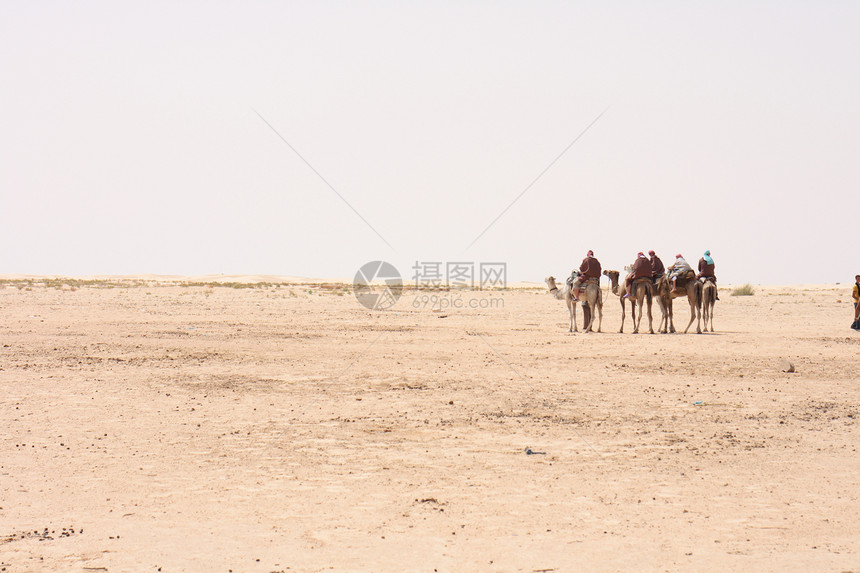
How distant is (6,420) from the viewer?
39.1ft

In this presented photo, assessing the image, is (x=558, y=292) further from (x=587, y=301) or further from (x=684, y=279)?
(x=684, y=279)

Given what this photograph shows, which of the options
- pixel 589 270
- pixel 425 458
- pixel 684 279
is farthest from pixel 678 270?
pixel 425 458

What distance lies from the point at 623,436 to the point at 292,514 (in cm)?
517

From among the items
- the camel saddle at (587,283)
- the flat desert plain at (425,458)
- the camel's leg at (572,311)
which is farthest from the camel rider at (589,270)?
the flat desert plain at (425,458)

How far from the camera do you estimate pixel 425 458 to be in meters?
10.0

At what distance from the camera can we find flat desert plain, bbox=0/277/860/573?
23.0 ft

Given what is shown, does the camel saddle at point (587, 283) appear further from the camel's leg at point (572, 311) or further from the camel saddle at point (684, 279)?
the camel saddle at point (684, 279)

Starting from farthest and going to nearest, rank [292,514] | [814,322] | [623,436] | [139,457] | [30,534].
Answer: [814,322] < [623,436] < [139,457] < [292,514] < [30,534]

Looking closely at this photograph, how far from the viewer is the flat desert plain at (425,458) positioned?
7023 millimetres

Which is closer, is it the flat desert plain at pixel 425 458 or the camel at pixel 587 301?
the flat desert plain at pixel 425 458

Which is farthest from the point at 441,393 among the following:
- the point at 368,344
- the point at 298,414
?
the point at 368,344

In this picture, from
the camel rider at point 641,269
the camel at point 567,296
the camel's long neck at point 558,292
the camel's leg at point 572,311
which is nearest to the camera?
the camel rider at point 641,269

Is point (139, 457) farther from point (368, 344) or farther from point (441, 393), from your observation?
point (368, 344)

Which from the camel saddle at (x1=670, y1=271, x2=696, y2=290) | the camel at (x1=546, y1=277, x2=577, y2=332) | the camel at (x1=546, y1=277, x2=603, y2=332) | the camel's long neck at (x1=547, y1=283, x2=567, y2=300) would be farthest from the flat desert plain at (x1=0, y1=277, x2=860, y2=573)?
the camel's long neck at (x1=547, y1=283, x2=567, y2=300)
